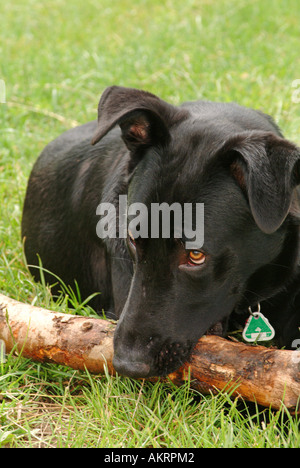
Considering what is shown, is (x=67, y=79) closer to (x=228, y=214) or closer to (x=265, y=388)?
(x=228, y=214)

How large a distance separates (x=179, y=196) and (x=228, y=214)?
0.22m

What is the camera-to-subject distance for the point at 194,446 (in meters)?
2.51

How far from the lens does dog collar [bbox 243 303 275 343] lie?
10.00ft

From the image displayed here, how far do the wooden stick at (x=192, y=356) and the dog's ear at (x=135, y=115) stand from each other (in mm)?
879

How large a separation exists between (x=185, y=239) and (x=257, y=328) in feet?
2.65

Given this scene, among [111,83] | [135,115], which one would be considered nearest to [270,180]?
[135,115]

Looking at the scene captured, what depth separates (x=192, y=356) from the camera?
2.68 meters

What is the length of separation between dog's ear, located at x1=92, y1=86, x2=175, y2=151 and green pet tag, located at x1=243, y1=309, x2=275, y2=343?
98 cm

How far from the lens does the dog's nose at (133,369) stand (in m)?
2.54

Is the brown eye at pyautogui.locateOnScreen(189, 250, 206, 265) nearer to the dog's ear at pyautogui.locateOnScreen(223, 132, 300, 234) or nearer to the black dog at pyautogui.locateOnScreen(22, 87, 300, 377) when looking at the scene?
the black dog at pyautogui.locateOnScreen(22, 87, 300, 377)

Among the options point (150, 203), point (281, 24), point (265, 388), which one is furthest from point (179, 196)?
point (281, 24)

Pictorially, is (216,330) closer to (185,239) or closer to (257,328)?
(257,328)

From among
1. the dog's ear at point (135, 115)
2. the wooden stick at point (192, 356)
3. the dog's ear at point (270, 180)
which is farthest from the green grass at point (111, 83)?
the dog's ear at point (135, 115)

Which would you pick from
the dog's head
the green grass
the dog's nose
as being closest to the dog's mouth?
the dog's head
